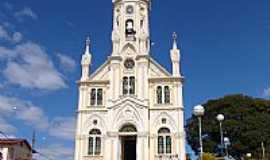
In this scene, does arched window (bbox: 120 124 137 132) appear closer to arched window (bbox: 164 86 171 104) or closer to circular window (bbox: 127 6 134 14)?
arched window (bbox: 164 86 171 104)

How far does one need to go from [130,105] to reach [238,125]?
18.1m

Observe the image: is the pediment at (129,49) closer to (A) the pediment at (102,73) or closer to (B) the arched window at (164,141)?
(A) the pediment at (102,73)

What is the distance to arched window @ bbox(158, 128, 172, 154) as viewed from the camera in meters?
46.0

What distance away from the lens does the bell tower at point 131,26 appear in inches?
1972

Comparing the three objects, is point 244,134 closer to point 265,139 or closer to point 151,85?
point 265,139

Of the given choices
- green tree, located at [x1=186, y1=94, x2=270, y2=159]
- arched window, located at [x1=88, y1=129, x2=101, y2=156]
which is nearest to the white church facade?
arched window, located at [x1=88, y1=129, x2=101, y2=156]

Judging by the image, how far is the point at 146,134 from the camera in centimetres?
4566

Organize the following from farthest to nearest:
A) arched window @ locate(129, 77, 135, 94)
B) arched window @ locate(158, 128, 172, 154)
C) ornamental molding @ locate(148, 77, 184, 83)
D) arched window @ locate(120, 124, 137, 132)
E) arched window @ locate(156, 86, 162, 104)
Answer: arched window @ locate(129, 77, 135, 94) → arched window @ locate(156, 86, 162, 104) → ornamental molding @ locate(148, 77, 184, 83) → arched window @ locate(120, 124, 137, 132) → arched window @ locate(158, 128, 172, 154)

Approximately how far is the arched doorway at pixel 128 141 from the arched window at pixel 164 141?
2.97 meters

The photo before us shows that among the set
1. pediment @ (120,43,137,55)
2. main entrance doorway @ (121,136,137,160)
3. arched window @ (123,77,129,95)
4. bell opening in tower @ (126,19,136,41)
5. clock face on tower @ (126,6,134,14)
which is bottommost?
main entrance doorway @ (121,136,137,160)

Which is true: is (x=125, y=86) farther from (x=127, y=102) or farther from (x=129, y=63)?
(x=129, y=63)

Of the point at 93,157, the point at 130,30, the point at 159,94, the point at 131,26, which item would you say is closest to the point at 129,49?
the point at 130,30

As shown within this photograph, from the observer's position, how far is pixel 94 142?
47250 mm

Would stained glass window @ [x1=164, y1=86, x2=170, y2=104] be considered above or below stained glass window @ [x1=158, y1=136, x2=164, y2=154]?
above
